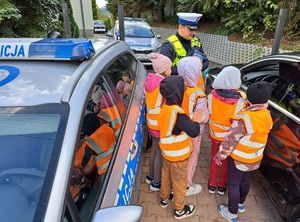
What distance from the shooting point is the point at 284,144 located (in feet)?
6.89

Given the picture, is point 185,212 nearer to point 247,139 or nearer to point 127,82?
point 247,139

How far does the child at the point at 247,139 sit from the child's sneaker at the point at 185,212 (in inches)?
15.1

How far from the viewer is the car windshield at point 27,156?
3.35 feet

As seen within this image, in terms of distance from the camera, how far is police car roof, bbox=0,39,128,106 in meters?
1.31

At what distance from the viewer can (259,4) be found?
26.5 feet

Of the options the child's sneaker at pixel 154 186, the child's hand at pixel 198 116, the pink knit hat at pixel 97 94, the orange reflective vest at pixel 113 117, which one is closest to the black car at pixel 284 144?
the child's hand at pixel 198 116

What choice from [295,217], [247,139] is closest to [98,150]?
[247,139]

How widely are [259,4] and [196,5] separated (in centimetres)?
371

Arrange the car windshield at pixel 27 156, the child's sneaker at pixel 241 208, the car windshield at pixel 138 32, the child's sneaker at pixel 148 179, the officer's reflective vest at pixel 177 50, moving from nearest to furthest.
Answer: the car windshield at pixel 27 156 < the child's sneaker at pixel 241 208 < the child's sneaker at pixel 148 179 < the officer's reflective vest at pixel 177 50 < the car windshield at pixel 138 32

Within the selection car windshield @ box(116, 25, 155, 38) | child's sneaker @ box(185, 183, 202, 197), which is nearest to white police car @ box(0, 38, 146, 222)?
child's sneaker @ box(185, 183, 202, 197)

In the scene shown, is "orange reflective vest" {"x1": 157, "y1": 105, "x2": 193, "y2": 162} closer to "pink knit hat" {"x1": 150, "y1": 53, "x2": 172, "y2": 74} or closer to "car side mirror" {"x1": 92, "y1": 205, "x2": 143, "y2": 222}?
"pink knit hat" {"x1": 150, "y1": 53, "x2": 172, "y2": 74}

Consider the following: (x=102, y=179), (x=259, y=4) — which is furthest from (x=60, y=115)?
(x=259, y=4)

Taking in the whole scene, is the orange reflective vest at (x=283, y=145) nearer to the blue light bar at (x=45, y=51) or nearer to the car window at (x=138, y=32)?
the blue light bar at (x=45, y=51)

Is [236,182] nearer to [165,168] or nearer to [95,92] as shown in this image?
[165,168]
